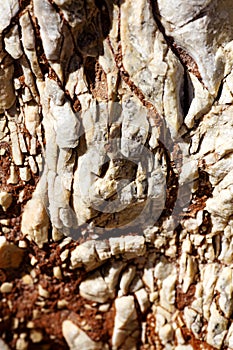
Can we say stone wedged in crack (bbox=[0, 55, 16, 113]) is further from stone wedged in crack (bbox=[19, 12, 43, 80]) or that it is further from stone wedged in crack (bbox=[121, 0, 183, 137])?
stone wedged in crack (bbox=[121, 0, 183, 137])

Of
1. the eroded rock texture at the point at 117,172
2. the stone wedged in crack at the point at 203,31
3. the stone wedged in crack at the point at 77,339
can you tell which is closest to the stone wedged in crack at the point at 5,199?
the eroded rock texture at the point at 117,172

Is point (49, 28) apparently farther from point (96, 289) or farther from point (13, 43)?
point (96, 289)

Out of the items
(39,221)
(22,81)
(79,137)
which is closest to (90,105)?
(79,137)

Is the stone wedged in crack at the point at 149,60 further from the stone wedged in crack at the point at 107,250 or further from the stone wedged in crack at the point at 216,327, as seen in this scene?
the stone wedged in crack at the point at 216,327

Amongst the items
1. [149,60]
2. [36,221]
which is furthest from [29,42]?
[36,221]

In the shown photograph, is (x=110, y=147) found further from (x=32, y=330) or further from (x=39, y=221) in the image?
(x=32, y=330)

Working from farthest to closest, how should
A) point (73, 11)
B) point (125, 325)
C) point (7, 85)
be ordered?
1. point (125, 325)
2. point (7, 85)
3. point (73, 11)
